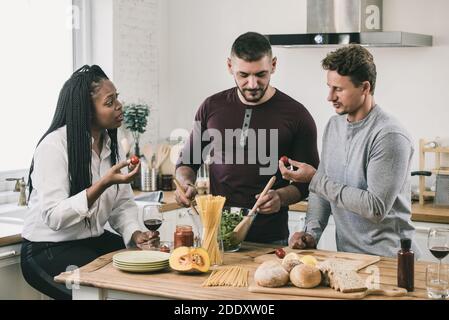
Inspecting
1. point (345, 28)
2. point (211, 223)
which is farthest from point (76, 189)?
point (345, 28)

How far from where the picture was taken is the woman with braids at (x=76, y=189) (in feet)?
9.90

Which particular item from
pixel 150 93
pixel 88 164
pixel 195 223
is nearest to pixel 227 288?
pixel 195 223

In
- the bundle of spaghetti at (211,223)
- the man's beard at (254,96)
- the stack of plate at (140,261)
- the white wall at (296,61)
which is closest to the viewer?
the stack of plate at (140,261)

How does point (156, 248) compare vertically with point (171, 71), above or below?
below

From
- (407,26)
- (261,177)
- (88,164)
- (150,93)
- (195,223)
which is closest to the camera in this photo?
(195,223)

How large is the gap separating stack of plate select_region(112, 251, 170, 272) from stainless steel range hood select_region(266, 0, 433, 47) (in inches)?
85.2

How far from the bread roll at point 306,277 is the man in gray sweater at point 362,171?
1.70 ft

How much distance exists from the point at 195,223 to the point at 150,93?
2639mm

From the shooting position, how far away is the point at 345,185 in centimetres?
299

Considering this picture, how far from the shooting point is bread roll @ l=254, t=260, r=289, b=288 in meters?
2.46

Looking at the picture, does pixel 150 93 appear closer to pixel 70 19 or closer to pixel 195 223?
pixel 70 19

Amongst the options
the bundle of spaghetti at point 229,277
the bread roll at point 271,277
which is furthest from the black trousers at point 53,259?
the bread roll at point 271,277

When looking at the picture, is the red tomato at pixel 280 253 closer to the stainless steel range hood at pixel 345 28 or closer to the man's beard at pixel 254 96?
the man's beard at pixel 254 96

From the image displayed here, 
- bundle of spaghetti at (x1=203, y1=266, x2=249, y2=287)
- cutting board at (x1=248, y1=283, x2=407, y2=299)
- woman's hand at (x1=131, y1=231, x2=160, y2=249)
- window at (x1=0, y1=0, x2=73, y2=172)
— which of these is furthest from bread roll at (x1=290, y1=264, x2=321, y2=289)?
window at (x1=0, y1=0, x2=73, y2=172)
